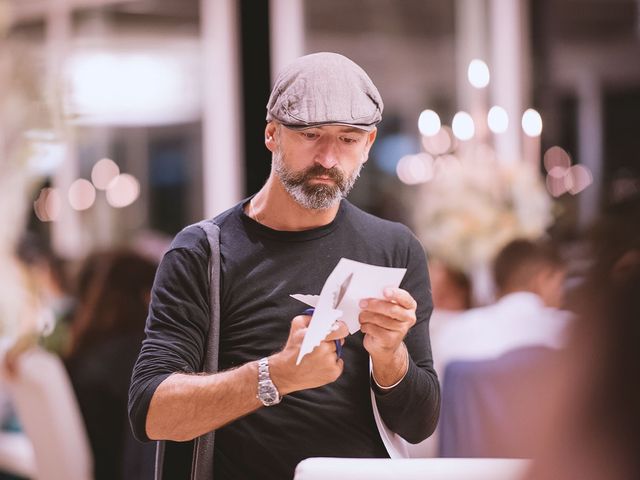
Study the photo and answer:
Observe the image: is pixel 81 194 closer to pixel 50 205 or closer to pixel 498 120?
A: pixel 50 205

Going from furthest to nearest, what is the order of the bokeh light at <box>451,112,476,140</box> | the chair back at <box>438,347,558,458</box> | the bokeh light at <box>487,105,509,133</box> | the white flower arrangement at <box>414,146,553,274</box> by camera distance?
1. the bokeh light at <box>451,112,476,140</box>
2. the bokeh light at <box>487,105,509,133</box>
3. the white flower arrangement at <box>414,146,553,274</box>
4. the chair back at <box>438,347,558,458</box>

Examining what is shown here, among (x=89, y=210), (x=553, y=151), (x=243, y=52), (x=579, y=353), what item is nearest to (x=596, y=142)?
(x=553, y=151)

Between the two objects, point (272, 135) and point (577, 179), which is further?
point (577, 179)

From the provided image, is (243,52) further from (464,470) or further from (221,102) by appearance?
(464,470)

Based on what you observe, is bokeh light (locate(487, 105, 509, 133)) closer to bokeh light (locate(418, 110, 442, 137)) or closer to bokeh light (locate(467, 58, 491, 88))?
bokeh light (locate(467, 58, 491, 88))

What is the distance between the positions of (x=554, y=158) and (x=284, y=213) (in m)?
4.21

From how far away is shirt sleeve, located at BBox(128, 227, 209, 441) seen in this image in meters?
1.71

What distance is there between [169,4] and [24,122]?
2.02 meters

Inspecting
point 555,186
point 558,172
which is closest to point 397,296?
point 555,186

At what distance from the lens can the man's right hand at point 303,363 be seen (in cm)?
159

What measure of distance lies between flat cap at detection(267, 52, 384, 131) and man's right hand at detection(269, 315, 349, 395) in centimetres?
38

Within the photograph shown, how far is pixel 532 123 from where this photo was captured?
230 inches

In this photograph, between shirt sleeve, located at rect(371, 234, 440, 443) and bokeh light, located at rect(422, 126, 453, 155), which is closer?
shirt sleeve, located at rect(371, 234, 440, 443)

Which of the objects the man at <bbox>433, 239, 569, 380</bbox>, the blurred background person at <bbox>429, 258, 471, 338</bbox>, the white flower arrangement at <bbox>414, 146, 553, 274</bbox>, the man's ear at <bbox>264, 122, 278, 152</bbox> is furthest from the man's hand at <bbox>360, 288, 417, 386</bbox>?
the white flower arrangement at <bbox>414, 146, 553, 274</bbox>
